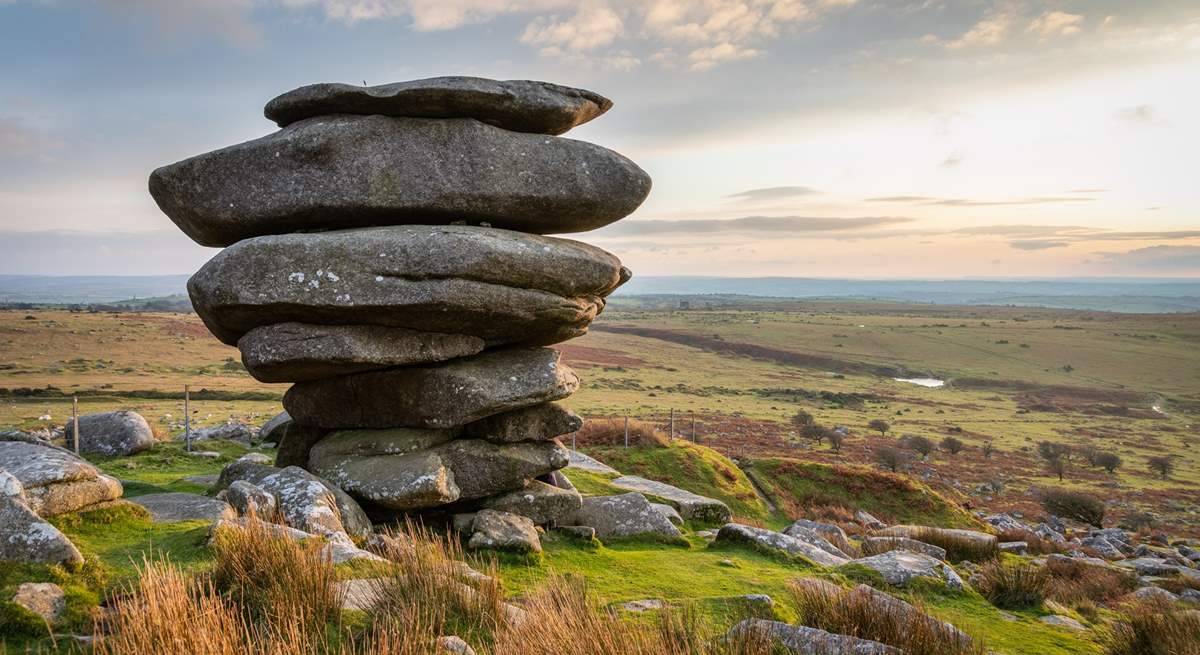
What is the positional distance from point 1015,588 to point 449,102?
1468 centimetres

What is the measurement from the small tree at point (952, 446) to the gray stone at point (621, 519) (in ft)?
150

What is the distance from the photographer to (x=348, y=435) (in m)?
16.2

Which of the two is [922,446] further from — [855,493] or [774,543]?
[774,543]

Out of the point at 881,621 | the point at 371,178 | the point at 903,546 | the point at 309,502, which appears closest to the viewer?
the point at 881,621

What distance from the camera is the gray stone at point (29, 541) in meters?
8.21

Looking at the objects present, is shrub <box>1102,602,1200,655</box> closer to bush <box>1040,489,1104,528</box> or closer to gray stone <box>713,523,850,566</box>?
gray stone <box>713,523,850,566</box>

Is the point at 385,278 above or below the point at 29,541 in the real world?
above

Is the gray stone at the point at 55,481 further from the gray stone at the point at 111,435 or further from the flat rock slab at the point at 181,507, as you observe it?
the gray stone at the point at 111,435

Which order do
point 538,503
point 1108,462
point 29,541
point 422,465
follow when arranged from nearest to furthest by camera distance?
point 29,541
point 422,465
point 538,503
point 1108,462

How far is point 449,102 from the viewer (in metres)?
15.0

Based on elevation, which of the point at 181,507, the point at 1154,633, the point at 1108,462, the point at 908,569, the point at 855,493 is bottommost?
the point at 1108,462

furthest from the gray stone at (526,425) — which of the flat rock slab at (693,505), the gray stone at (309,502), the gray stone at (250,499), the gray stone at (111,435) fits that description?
the gray stone at (111,435)

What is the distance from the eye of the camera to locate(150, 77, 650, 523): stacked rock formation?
14195 mm

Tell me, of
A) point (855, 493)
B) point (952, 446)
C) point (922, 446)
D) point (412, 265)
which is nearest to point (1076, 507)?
point (855, 493)
